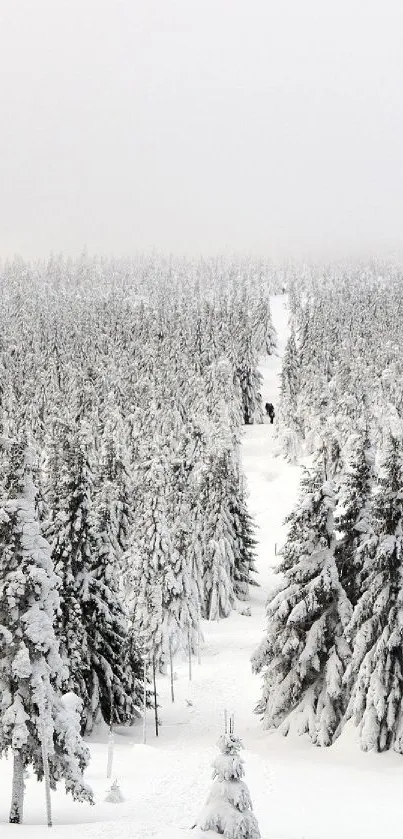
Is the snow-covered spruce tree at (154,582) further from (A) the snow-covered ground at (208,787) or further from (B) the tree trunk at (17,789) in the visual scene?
(B) the tree trunk at (17,789)

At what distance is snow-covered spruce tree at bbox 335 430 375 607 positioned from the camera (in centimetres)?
2612

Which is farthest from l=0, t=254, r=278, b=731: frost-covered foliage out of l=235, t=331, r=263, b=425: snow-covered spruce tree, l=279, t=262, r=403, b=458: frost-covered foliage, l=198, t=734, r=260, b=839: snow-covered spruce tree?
l=279, t=262, r=403, b=458: frost-covered foliage

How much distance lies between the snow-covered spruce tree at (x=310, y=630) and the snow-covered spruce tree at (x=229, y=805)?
11.9 m

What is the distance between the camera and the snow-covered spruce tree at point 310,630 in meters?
25.4

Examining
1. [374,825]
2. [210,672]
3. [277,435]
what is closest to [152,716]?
[210,672]

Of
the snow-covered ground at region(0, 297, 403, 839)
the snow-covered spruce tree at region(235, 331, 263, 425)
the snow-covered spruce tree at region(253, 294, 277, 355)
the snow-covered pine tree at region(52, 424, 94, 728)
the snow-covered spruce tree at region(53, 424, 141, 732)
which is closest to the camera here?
the snow-covered ground at region(0, 297, 403, 839)

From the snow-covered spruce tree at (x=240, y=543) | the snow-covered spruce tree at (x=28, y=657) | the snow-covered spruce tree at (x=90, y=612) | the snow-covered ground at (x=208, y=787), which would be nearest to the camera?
the snow-covered spruce tree at (x=28, y=657)

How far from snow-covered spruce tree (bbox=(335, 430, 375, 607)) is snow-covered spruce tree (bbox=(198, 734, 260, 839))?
13198 mm

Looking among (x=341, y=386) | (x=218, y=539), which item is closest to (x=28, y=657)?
(x=218, y=539)

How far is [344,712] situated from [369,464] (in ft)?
29.6

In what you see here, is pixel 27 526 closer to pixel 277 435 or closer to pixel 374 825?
pixel 374 825

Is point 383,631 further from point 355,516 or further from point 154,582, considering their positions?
point 154,582

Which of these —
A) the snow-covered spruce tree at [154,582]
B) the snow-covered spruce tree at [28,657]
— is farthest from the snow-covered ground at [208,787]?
the snow-covered spruce tree at [154,582]

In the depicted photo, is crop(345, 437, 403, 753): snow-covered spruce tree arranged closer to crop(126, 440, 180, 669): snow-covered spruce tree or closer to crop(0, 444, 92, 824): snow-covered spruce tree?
crop(0, 444, 92, 824): snow-covered spruce tree
